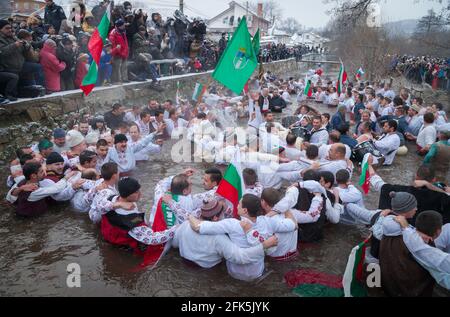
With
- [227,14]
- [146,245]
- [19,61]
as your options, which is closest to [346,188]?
[146,245]

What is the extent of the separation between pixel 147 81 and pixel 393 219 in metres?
11.3

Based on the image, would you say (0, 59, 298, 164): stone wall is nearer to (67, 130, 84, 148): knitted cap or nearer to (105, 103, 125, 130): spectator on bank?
(105, 103, 125, 130): spectator on bank

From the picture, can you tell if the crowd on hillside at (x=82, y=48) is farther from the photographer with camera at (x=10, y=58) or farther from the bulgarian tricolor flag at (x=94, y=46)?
the bulgarian tricolor flag at (x=94, y=46)

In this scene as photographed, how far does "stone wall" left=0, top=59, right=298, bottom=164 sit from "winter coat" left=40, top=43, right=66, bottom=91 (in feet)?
1.37

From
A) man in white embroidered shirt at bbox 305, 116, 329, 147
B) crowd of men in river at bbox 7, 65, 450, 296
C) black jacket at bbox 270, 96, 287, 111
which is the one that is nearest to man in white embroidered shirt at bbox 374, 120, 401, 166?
crowd of men in river at bbox 7, 65, 450, 296

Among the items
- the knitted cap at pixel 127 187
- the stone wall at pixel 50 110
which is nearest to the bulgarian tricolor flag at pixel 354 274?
the knitted cap at pixel 127 187

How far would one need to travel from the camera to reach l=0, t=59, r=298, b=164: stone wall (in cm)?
748

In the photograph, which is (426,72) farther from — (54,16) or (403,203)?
(403,203)

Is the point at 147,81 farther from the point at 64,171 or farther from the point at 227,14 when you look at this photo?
the point at 227,14

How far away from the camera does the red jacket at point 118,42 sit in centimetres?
1060

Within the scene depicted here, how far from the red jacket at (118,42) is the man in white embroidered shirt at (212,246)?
857 cm

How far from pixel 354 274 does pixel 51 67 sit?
8.70 meters

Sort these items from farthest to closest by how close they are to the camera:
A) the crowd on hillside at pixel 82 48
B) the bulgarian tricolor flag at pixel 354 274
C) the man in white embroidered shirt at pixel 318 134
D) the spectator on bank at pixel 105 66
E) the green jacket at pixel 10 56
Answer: the spectator on bank at pixel 105 66
the man in white embroidered shirt at pixel 318 134
the crowd on hillside at pixel 82 48
the green jacket at pixel 10 56
the bulgarian tricolor flag at pixel 354 274

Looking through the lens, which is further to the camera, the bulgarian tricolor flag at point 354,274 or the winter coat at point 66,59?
the winter coat at point 66,59
